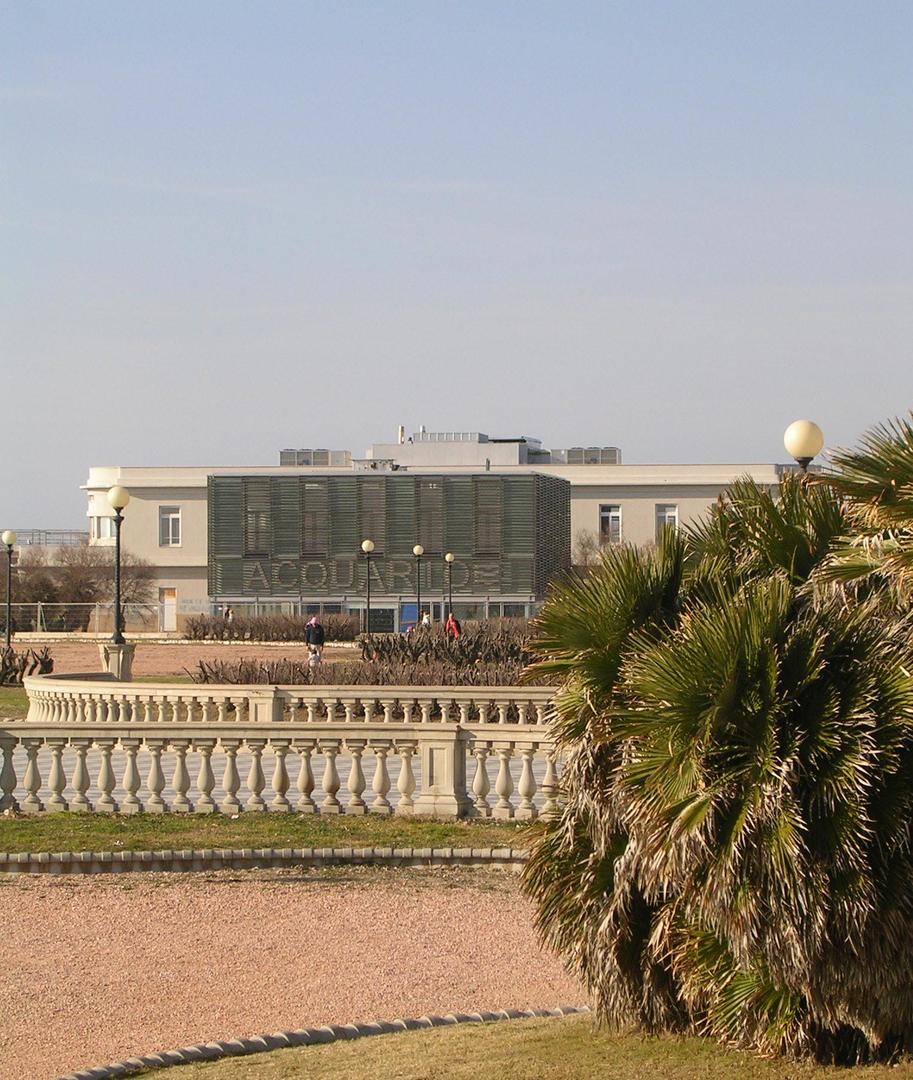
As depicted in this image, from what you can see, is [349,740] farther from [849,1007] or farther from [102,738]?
[849,1007]

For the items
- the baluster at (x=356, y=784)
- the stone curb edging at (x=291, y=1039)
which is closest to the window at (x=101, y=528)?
the baluster at (x=356, y=784)

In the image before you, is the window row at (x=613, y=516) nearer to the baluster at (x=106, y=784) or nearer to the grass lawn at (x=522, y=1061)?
the baluster at (x=106, y=784)

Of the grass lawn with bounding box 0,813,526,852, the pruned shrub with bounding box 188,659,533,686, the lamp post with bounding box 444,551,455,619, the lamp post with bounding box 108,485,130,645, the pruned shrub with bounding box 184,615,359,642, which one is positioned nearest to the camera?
the grass lawn with bounding box 0,813,526,852

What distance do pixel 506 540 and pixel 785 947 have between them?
2535 inches

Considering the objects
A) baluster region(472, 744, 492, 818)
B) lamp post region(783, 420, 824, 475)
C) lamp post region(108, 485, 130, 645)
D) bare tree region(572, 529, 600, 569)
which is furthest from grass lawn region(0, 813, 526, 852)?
bare tree region(572, 529, 600, 569)

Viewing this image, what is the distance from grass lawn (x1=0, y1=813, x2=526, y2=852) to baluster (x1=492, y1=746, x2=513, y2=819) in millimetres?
302

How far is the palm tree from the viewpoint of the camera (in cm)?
643

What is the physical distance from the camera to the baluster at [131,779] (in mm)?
14391

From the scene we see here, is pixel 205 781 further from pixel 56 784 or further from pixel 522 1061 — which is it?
pixel 522 1061

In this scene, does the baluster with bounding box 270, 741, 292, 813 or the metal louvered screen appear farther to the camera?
the metal louvered screen

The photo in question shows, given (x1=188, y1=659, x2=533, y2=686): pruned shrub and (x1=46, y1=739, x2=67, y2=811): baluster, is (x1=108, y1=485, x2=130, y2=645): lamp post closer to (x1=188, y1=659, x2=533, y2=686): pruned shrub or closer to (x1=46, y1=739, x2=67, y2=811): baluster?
(x1=188, y1=659, x2=533, y2=686): pruned shrub

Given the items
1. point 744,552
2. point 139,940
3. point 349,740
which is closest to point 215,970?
point 139,940

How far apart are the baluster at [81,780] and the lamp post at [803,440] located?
22.3ft

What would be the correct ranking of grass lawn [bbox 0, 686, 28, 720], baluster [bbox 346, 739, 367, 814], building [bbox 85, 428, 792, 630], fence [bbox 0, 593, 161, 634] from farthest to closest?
fence [bbox 0, 593, 161, 634], building [bbox 85, 428, 792, 630], grass lawn [bbox 0, 686, 28, 720], baluster [bbox 346, 739, 367, 814]
